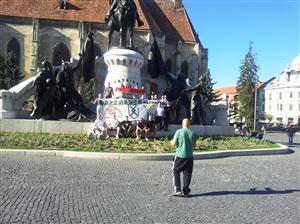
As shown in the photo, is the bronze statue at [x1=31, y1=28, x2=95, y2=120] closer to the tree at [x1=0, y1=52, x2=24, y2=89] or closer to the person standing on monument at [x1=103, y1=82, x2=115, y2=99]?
the person standing on monument at [x1=103, y1=82, x2=115, y2=99]

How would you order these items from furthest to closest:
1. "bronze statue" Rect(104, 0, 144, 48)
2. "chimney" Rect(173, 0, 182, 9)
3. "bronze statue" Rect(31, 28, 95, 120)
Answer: "chimney" Rect(173, 0, 182, 9) → "bronze statue" Rect(104, 0, 144, 48) → "bronze statue" Rect(31, 28, 95, 120)

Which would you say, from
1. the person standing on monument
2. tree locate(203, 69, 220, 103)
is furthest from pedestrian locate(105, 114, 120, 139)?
tree locate(203, 69, 220, 103)

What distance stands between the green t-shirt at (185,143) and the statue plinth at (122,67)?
1374 centimetres

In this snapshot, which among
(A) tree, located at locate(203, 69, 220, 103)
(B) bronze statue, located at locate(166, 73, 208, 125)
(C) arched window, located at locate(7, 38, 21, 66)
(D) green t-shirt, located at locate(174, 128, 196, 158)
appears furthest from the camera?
(C) arched window, located at locate(7, 38, 21, 66)

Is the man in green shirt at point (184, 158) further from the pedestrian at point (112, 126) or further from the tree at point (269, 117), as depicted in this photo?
the tree at point (269, 117)

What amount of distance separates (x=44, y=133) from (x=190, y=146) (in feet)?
37.0

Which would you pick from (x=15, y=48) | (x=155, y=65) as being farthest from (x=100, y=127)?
(x=15, y=48)

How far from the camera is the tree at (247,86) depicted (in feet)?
226

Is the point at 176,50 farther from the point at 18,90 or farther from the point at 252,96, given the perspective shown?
the point at 18,90

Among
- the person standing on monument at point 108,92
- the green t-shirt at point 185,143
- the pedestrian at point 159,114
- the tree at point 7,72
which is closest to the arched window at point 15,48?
the tree at point 7,72

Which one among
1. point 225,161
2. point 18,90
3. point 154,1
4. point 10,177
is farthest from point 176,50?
point 10,177

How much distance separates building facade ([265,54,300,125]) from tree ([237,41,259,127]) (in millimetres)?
25697

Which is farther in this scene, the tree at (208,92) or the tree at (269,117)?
the tree at (269,117)

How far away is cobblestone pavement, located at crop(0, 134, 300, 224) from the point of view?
23.9 ft
